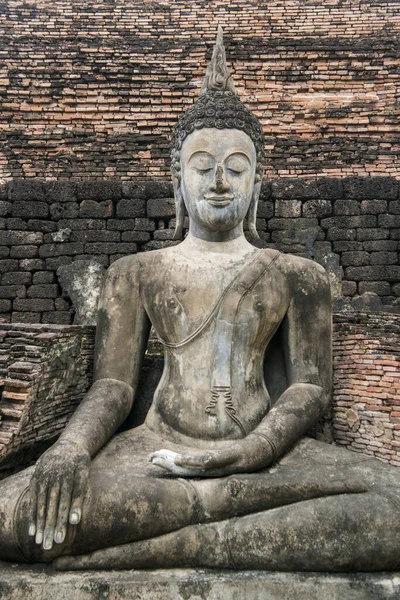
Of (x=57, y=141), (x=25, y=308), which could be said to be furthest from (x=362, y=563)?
(x=57, y=141)

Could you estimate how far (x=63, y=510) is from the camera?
11.5ft

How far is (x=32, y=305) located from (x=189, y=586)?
6937 mm

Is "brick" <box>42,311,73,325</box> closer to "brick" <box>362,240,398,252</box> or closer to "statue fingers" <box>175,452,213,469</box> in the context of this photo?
"brick" <box>362,240,398,252</box>

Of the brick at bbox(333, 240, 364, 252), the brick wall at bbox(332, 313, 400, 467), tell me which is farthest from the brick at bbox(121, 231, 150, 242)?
the brick wall at bbox(332, 313, 400, 467)

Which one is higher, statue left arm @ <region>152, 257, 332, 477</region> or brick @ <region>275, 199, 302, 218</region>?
brick @ <region>275, 199, 302, 218</region>

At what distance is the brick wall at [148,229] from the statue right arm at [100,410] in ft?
16.6

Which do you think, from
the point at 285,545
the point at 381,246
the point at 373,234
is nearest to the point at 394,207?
the point at 373,234

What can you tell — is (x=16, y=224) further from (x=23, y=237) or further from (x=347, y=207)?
(x=347, y=207)

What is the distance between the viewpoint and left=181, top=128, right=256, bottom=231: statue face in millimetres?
4738

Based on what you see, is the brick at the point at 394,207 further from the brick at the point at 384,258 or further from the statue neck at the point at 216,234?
the statue neck at the point at 216,234

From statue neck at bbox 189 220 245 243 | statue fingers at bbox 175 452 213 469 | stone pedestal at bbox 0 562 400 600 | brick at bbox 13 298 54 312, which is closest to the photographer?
stone pedestal at bbox 0 562 400 600

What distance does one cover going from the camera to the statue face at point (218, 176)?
4738 millimetres

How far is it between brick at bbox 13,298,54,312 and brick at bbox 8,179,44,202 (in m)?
1.42

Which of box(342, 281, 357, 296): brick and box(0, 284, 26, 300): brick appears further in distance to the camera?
box(342, 281, 357, 296): brick
